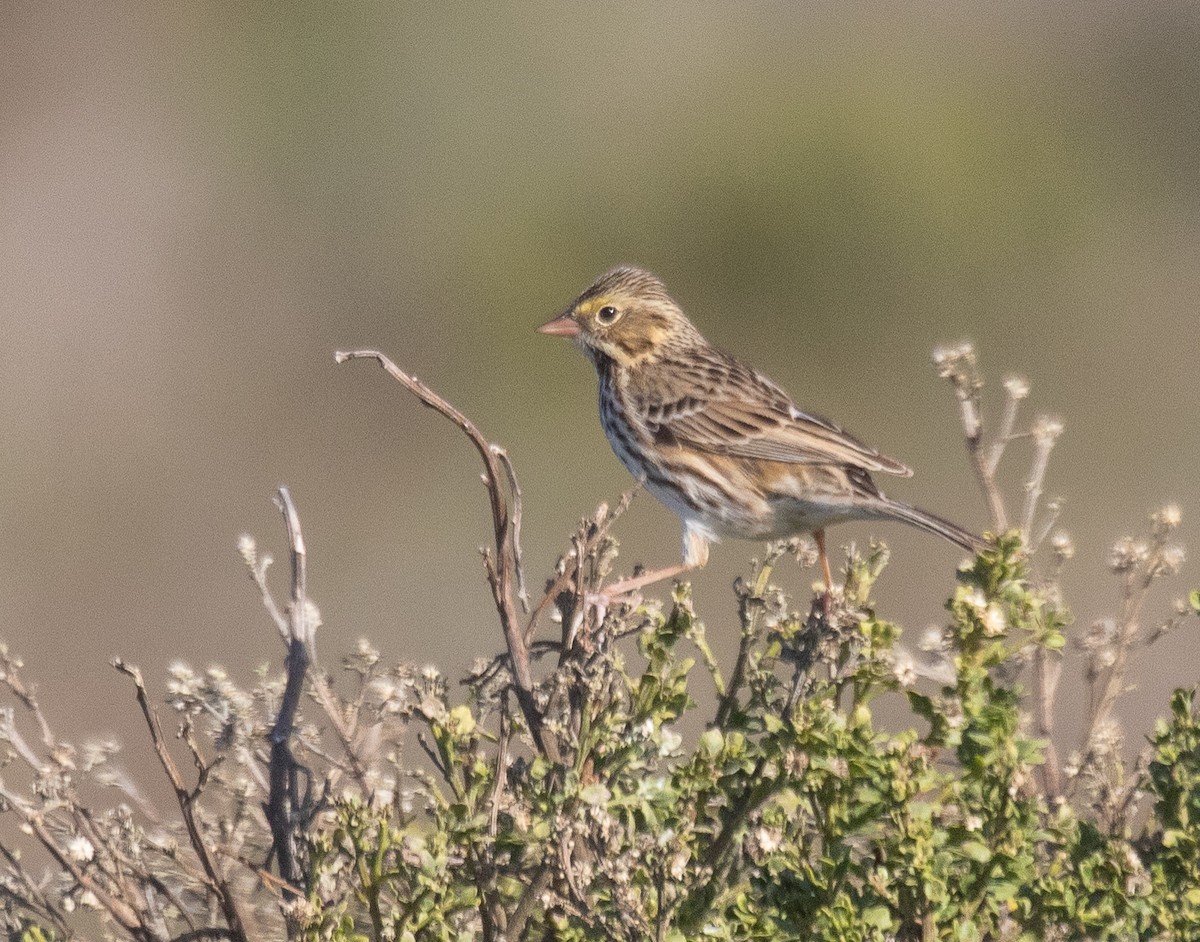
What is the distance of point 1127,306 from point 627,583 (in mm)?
12507

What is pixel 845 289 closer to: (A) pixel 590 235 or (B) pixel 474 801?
(A) pixel 590 235

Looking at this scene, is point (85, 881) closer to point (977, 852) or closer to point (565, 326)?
point (977, 852)

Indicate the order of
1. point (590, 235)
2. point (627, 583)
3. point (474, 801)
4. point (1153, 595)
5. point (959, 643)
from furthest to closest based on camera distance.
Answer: point (590, 235) < point (1153, 595) < point (627, 583) < point (474, 801) < point (959, 643)

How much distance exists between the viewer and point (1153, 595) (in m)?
11.5

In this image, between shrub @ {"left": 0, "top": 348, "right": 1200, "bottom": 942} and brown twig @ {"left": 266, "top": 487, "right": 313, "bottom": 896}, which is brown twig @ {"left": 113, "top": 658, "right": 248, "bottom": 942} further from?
brown twig @ {"left": 266, "top": 487, "right": 313, "bottom": 896}

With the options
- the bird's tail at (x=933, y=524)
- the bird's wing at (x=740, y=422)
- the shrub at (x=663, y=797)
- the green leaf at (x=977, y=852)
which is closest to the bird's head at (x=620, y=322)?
the bird's wing at (x=740, y=422)

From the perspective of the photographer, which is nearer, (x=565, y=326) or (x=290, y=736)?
(x=290, y=736)

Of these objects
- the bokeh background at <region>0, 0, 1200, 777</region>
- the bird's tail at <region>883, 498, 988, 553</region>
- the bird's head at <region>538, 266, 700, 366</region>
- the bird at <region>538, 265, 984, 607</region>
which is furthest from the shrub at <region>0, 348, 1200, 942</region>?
the bokeh background at <region>0, 0, 1200, 777</region>

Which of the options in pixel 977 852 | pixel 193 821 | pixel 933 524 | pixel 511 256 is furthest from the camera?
pixel 511 256

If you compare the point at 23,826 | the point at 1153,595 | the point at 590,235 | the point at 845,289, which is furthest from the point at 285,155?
the point at 23,826

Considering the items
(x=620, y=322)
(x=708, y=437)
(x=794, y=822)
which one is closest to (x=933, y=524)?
(x=708, y=437)

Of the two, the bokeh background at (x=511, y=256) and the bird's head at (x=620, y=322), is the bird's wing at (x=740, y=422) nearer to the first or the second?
the bird's head at (x=620, y=322)

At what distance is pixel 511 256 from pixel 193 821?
41.5 ft

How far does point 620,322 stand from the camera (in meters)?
8.03
